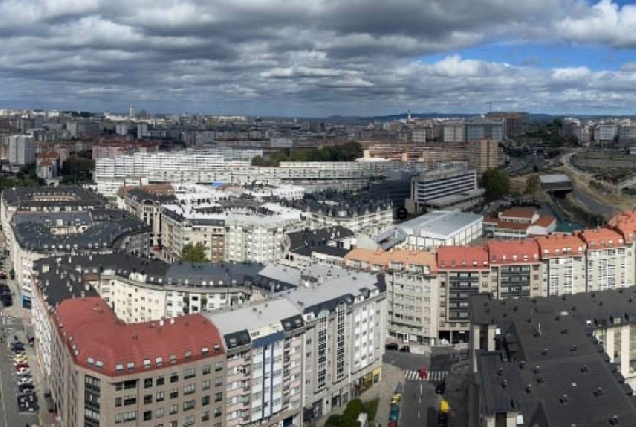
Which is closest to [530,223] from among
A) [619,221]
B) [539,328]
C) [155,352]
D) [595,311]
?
[619,221]

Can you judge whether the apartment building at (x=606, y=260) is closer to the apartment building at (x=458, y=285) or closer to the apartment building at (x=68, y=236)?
the apartment building at (x=458, y=285)

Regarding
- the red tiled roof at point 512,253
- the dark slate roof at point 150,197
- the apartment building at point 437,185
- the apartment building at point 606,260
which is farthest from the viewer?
the apartment building at point 437,185

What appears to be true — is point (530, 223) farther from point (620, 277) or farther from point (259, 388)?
point (259, 388)

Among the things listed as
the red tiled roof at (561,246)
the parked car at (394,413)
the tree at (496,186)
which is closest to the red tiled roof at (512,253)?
the red tiled roof at (561,246)

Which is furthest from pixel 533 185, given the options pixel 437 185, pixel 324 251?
pixel 324 251

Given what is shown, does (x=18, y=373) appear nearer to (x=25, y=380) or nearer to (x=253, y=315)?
(x=25, y=380)
